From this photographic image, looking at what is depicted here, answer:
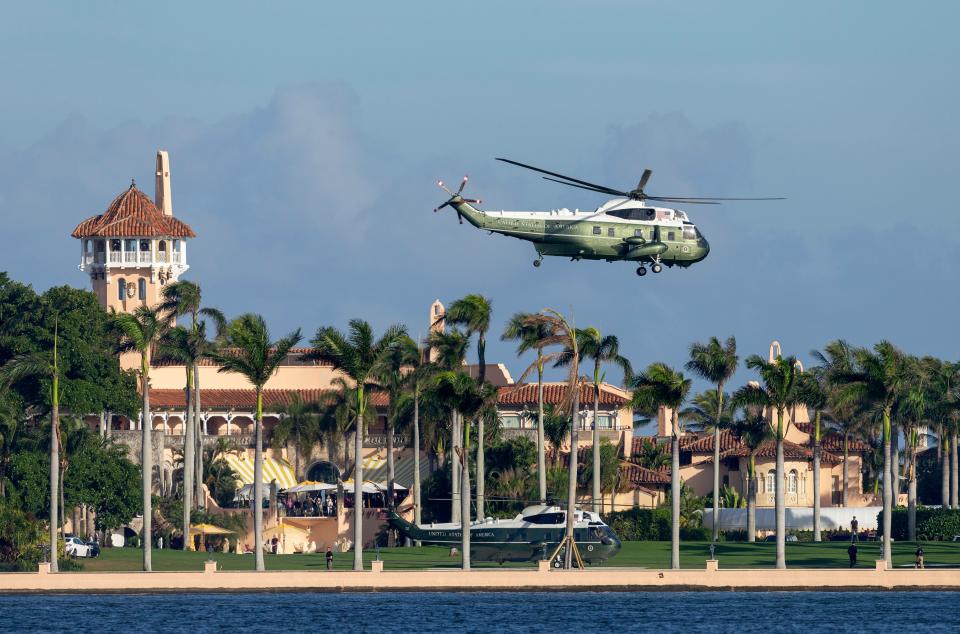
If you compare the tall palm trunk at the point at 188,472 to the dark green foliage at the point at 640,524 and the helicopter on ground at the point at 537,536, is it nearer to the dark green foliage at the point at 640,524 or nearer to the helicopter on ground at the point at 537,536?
the helicopter on ground at the point at 537,536

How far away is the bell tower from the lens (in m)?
155

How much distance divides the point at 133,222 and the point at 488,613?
2958 inches

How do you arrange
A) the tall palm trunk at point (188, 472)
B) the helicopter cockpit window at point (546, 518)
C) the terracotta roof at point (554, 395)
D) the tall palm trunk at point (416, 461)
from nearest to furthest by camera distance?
the helicopter cockpit window at point (546, 518) < the tall palm trunk at point (188, 472) < the tall palm trunk at point (416, 461) < the terracotta roof at point (554, 395)

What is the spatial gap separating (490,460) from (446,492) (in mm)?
3255

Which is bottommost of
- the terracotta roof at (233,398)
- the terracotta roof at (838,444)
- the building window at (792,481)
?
the building window at (792,481)

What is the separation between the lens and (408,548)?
111 metres

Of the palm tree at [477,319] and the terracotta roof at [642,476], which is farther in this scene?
the terracotta roof at [642,476]

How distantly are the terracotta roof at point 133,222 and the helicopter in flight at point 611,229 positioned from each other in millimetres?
68557

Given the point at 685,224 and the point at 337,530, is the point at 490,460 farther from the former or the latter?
the point at 685,224

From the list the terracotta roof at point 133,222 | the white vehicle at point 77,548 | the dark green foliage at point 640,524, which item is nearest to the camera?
the white vehicle at point 77,548

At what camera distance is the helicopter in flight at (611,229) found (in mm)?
89625

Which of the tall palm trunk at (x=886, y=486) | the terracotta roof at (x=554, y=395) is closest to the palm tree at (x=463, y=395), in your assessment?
the tall palm trunk at (x=886, y=486)

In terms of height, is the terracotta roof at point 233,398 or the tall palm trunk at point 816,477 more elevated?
the terracotta roof at point 233,398

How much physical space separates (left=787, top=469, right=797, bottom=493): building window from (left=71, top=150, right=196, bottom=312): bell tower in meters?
47.1
